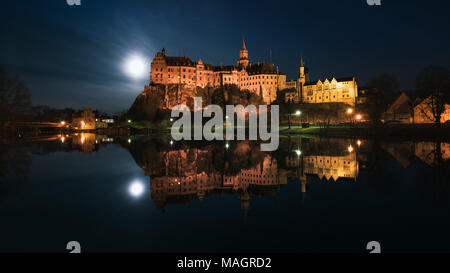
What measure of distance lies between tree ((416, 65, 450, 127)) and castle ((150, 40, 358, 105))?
187 ft

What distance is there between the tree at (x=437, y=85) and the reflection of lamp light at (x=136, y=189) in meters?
39.6

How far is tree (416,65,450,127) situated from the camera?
1224 inches

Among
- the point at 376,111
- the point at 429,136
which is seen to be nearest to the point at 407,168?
the point at 429,136

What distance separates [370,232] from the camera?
4688mm

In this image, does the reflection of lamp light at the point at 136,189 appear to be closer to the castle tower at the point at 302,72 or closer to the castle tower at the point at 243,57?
the castle tower at the point at 302,72

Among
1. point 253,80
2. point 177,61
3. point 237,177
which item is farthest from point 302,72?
point 237,177

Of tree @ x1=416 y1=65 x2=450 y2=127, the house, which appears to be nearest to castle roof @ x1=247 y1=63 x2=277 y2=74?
the house

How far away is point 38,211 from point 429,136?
40664 mm

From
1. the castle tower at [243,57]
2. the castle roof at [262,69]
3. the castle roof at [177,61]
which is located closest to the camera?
the castle roof at [177,61]

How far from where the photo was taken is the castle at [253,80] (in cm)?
8875

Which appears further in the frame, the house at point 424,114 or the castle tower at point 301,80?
the castle tower at point 301,80

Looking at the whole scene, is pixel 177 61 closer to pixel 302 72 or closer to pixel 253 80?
pixel 253 80

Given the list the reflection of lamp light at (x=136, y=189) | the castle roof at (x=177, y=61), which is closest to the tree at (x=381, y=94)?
the reflection of lamp light at (x=136, y=189)

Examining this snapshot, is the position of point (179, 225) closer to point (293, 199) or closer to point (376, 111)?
point (293, 199)
